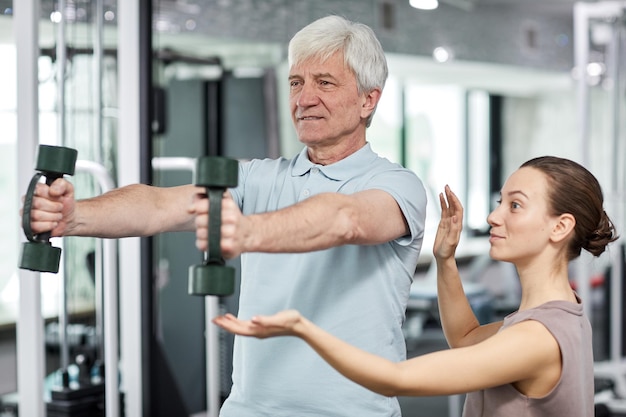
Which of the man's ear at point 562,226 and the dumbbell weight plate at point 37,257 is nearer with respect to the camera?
the dumbbell weight plate at point 37,257

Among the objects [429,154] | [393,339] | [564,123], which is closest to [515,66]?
[429,154]

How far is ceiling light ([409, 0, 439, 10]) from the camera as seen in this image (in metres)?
5.35

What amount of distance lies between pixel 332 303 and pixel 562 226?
0.43 m

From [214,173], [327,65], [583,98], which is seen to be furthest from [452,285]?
[583,98]

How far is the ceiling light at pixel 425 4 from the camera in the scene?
535 cm

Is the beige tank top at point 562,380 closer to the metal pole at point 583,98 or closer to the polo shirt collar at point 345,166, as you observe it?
the polo shirt collar at point 345,166

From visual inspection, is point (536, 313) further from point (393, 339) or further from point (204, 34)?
point (204, 34)

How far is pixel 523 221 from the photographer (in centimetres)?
154

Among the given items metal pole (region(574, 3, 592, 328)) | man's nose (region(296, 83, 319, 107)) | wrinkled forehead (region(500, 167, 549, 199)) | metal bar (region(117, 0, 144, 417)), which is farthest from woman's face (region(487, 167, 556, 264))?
metal pole (region(574, 3, 592, 328))

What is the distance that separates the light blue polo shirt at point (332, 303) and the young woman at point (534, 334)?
18 centimetres

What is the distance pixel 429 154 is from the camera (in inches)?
344

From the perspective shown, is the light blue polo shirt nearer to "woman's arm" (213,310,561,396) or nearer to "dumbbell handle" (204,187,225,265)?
"woman's arm" (213,310,561,396)

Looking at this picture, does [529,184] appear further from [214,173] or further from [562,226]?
→ [214,173]

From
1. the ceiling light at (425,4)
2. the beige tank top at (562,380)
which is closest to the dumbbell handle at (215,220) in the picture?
the beige tank top at (562,380)
